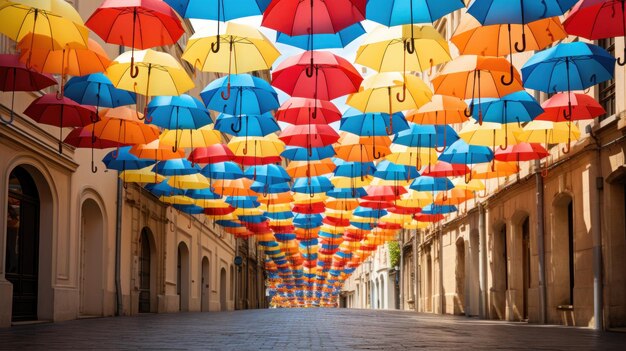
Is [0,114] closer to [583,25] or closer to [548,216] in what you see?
[583,25]

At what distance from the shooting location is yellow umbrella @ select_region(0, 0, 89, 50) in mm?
11203

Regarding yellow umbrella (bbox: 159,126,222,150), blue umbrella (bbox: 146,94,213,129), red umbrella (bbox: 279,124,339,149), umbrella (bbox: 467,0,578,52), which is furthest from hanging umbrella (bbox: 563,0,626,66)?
yellow umbrella (bbox: 159,126,222,150)

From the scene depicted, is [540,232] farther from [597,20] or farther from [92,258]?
[92,258]

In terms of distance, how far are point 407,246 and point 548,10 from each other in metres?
39.9

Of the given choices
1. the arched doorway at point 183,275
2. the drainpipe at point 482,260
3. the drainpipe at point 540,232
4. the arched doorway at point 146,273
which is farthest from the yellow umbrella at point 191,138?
the arched doorway at point 183,275

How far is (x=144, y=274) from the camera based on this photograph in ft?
92.8

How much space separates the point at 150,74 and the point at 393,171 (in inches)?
360

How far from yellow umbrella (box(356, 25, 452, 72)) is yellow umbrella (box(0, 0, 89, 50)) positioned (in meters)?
4.51

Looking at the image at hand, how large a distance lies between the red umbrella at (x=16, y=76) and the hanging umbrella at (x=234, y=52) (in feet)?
8.12

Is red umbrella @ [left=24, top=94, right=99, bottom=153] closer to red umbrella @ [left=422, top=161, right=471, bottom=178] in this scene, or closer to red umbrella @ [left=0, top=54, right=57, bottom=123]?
red umbrella @ [left=0, top=54, right=57, bottom=123]

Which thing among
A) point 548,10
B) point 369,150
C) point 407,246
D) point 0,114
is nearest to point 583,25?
point 548,10

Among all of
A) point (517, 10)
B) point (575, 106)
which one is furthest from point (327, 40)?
point (575, 106)

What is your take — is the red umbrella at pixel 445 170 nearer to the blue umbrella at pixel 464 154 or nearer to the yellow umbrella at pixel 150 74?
the blue umbrella at pixel 464 154

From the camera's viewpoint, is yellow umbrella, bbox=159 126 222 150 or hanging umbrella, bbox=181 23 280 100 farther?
yellow umbrella, bbox=159 126 222 150
